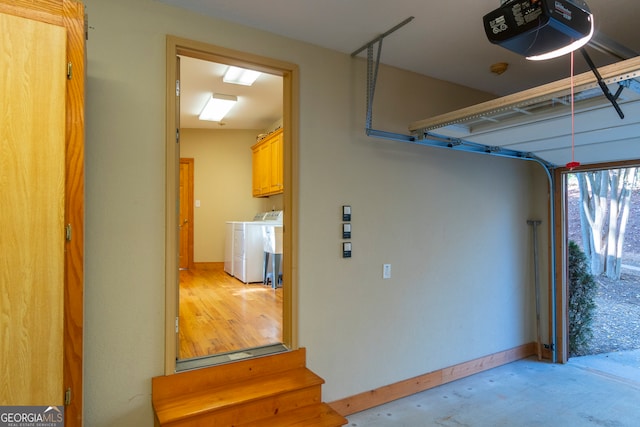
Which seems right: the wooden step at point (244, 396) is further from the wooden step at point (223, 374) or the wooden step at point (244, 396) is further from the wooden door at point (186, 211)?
the wooden door at point (186, 211)

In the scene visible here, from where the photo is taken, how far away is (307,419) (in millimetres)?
2260

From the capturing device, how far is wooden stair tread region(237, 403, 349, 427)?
2.18 m

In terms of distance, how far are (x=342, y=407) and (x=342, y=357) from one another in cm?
36

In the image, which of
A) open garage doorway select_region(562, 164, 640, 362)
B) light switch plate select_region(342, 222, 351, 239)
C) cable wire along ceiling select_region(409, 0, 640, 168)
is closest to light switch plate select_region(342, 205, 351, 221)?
light switch plate select_region(342, 222, 351, 239)

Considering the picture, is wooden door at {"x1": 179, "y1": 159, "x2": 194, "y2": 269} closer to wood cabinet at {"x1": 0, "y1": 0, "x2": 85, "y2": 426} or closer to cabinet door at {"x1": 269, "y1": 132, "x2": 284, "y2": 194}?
cabinet door at {"x1": 269, "y1": 132, "x2": 284, "y2": 194}

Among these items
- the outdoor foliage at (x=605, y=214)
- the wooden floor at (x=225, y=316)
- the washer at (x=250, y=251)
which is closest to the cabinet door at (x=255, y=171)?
the washer at (x=250, y=251)

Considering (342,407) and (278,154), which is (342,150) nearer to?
(342,407)

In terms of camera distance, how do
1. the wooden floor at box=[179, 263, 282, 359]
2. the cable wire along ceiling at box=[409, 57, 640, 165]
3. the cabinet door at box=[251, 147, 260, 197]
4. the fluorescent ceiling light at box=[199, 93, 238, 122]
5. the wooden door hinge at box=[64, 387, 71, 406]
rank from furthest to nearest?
1. the cabinet door at box=[251, 147, 260, 197]
2. the fluorescent ceiling light at box=[199, 93, 238, 122]
3. the wooden floor at box=[179, 263, 282, 359]
4. the cable wire along ceiling at box=[409, 57, 640, 165]
5. the wooden door hinge at box=[64, 387, 71, 406]

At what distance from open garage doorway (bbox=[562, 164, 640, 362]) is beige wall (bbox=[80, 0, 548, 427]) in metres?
0.39

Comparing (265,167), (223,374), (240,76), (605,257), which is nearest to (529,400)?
(605,257)

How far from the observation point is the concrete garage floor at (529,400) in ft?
8.82

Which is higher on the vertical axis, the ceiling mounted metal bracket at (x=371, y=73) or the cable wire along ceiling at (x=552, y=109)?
the ceiling mounted metal bracket at (x=371, y=73)

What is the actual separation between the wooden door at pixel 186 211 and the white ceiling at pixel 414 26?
187 inches

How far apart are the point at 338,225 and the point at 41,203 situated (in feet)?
5.99
